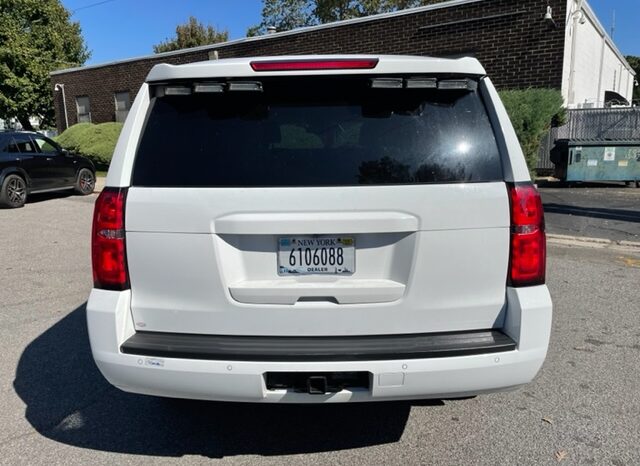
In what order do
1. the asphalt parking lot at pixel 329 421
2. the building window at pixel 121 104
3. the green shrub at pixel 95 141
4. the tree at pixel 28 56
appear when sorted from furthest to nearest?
the tree at pixel 28 56, the building window at pixel 121 104, the green shrub at pixel 95 141, the asphalt parking lot at pixel 329 421

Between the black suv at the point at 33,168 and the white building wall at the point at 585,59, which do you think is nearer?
the black suv at the point at 33,168

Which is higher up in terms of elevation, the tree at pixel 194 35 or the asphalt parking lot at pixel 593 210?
the tree at pixel 194 35

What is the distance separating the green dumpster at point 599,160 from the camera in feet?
43.0

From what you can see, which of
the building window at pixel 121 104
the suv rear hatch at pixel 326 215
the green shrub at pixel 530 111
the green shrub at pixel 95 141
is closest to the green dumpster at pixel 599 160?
the green shrub at pixel 530 111

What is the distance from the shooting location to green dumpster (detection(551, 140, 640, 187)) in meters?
13.1

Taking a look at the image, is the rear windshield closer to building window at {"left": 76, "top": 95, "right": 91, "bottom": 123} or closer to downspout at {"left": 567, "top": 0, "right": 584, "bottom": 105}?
downspout at {"left": 567, "top": 0, "right": 584, "bottom": 105}

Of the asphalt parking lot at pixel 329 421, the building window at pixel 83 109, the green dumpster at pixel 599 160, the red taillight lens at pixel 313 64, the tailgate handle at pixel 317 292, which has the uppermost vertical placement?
the building window at pixel 83 109

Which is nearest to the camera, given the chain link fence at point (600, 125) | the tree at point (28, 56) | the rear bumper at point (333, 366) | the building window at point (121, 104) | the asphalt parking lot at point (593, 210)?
the rear bumper at point (333, 366)

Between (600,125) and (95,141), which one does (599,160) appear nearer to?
(600,125)

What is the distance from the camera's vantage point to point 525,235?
2412 millimetres

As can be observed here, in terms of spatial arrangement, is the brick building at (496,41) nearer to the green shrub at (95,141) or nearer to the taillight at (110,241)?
the green shrub at (95,141)

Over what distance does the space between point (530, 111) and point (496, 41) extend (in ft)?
9.16

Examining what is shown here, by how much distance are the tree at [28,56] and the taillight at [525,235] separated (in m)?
31.7

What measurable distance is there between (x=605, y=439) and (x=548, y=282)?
10.2 ft
